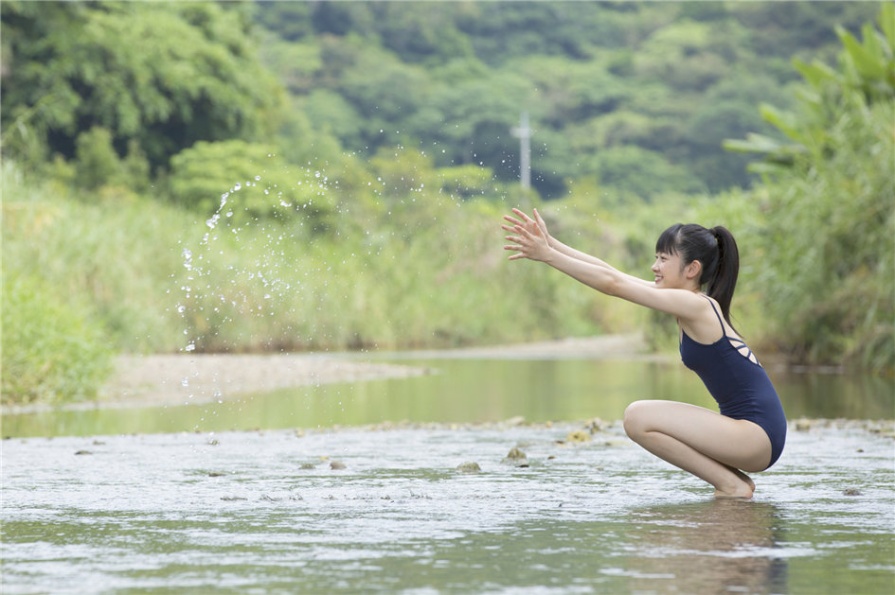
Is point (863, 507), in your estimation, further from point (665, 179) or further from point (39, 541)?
point (665, 179)

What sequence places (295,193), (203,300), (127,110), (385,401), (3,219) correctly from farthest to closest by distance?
1. (127,110)
2. (295,193)
3. (203,300)
4. (3,219)
5. (385,401)

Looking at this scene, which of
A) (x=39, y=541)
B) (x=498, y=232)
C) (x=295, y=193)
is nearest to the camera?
(x=39, y=541)

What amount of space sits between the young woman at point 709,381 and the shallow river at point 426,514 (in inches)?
8.0

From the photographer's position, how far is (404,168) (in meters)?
43.1

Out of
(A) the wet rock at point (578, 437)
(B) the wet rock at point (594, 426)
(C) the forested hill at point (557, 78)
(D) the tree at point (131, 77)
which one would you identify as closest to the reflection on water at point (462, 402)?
(B) the wet rock at point (594, 426)

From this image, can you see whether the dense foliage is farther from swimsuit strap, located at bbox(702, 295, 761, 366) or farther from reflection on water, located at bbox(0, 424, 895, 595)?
swimsuit strap, located at bbox(702, 295, 761, 366)

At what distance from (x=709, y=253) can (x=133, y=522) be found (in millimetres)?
2888

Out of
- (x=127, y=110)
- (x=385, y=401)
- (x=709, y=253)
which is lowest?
(x=385, y=401)

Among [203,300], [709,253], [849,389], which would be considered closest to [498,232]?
[203,300]

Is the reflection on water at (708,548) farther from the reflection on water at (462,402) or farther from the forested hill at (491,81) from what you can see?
the forested hill at (491,81)

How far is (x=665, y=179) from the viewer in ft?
213

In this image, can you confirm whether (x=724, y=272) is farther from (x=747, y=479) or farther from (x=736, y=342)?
(x=747, y=479)

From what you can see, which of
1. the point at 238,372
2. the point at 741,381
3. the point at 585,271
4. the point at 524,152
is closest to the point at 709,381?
the point at 741,381

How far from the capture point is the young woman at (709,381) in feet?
23.2
